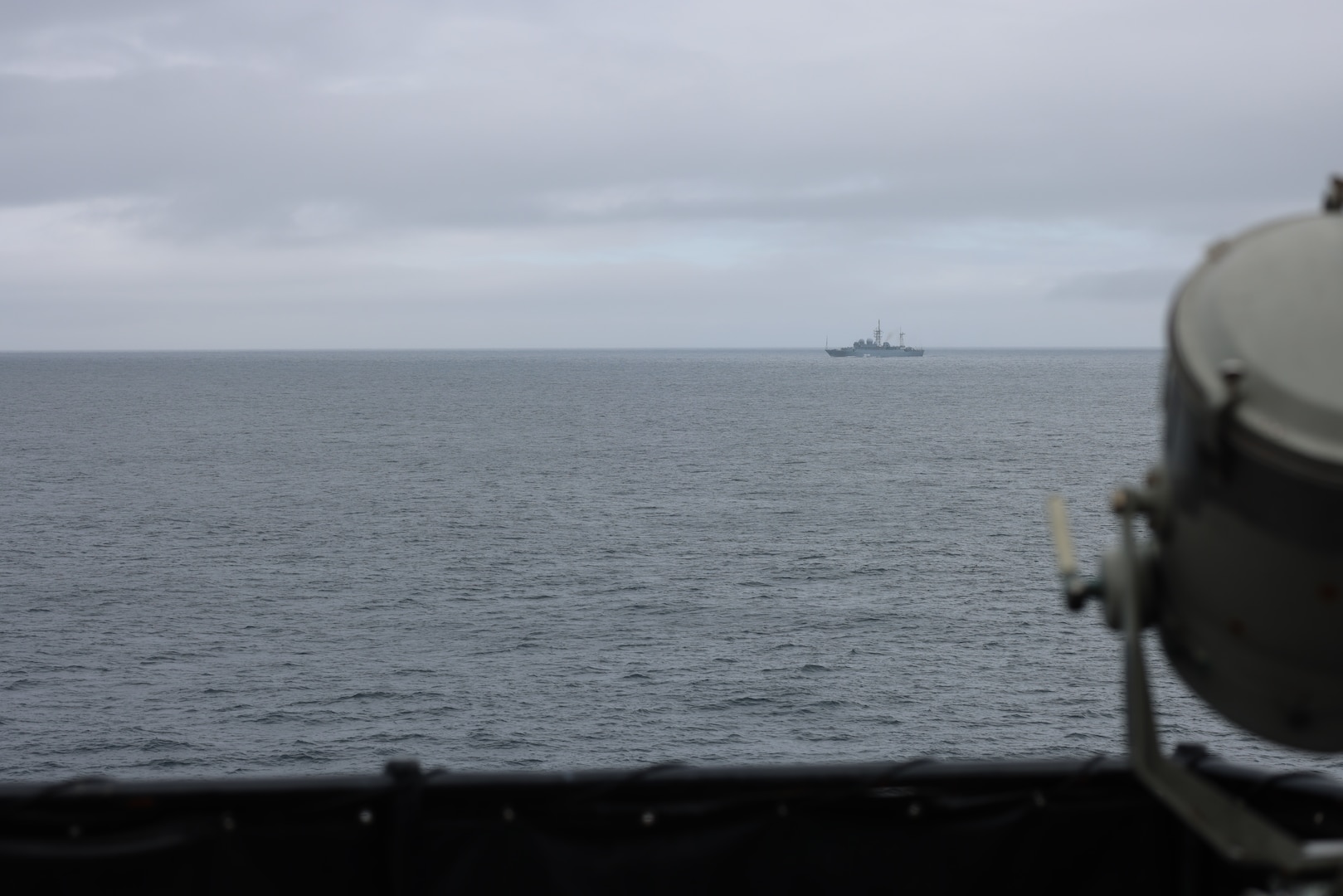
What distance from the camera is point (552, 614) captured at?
54250 millimetres

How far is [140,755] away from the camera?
38.4 metres

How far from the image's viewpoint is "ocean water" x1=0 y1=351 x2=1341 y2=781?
130ft

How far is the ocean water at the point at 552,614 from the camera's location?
39625mm

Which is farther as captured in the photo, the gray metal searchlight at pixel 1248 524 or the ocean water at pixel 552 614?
the ocean water at pixel 552 614

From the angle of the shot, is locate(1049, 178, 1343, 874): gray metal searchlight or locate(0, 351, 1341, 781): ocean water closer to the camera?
locate(1049, 178, 1343, 874): gray metal searchlight

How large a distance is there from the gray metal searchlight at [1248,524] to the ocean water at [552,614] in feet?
27.8

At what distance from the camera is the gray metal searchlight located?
3.46 metres

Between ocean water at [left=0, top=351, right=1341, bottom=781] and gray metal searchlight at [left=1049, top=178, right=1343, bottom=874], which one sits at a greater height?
gray metal searchlight at [left=1049, top=178, right=1343, bottom=874]

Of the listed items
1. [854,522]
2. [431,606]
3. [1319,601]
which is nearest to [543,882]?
[1319,601]

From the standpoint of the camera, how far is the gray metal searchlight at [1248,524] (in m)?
3.46

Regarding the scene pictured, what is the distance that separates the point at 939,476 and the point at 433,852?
305 feet

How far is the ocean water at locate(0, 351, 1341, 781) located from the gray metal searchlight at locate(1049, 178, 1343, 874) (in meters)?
8.47

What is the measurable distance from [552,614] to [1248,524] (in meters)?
51.5

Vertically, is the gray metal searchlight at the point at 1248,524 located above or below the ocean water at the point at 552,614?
above
